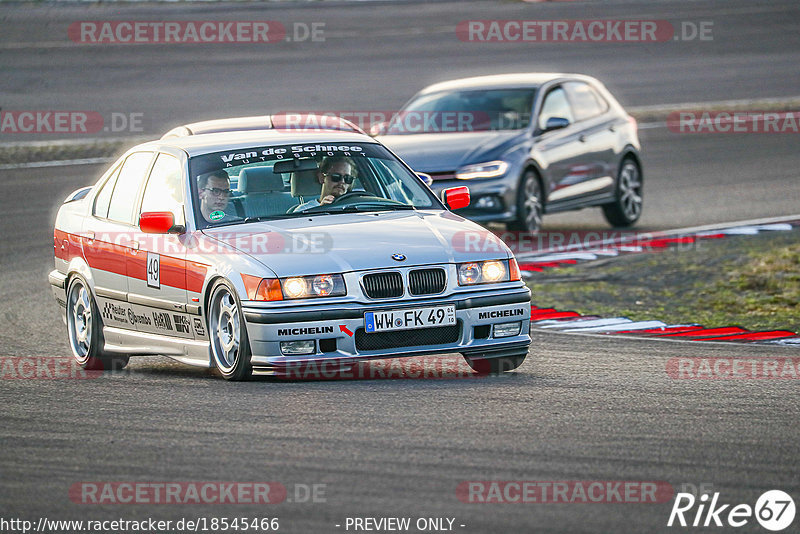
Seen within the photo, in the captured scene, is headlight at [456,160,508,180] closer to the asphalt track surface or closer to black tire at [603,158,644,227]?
black tire at [603,158,644,227]

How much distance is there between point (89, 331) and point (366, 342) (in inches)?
99.3

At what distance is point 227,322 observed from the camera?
8.51 meters

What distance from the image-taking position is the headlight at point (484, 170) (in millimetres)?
15156

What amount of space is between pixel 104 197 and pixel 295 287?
2525 millimetres

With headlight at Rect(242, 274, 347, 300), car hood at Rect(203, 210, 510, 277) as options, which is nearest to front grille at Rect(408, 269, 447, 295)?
car hood at Rect(203, 210, 510, 277)

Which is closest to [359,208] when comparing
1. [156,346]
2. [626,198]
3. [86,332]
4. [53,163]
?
[156,346]

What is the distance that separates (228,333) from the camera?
8492mm

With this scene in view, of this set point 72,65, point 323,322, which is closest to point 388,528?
point 323,322

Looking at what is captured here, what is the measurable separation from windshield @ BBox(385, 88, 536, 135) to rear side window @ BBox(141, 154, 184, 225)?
683cm

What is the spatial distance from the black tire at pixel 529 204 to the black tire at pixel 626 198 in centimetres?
165

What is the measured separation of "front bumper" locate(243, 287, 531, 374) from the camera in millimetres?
8102

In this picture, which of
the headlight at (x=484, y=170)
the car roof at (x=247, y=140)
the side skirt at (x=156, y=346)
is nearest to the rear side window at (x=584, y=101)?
the headlight at (x=484, y=170)

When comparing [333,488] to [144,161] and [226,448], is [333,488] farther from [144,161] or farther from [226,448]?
[144,161]

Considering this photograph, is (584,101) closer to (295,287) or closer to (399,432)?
(295,287)
